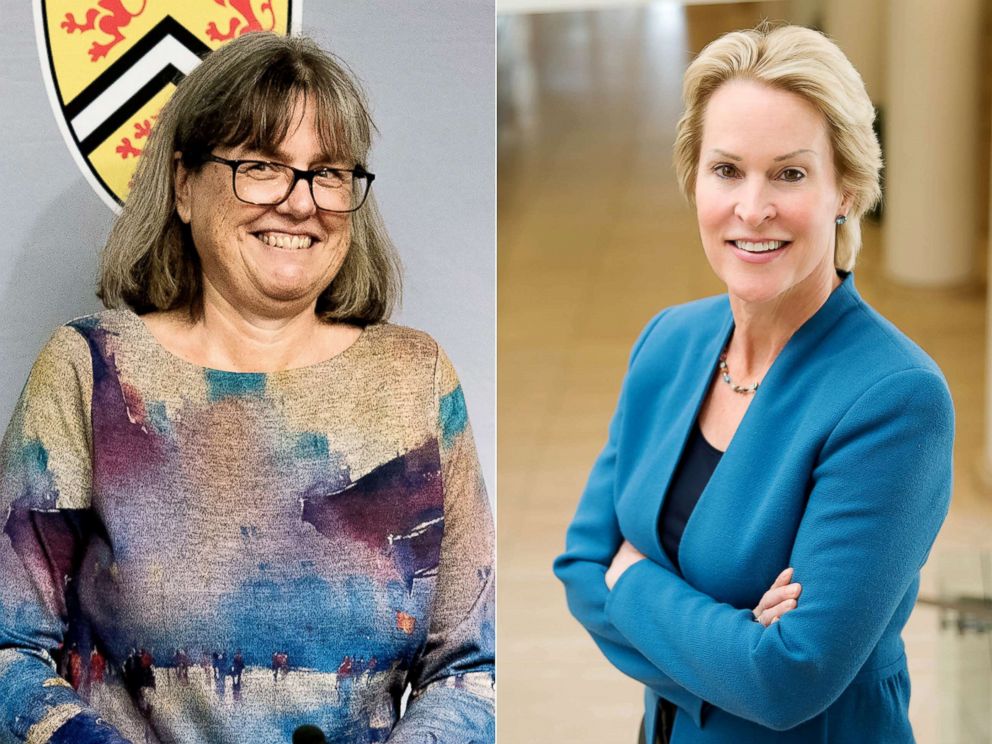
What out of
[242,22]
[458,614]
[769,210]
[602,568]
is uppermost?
[242,22]

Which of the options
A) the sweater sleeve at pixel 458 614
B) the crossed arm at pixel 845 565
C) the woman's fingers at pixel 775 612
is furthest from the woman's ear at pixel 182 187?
the woman's fingers at pixel 775 612

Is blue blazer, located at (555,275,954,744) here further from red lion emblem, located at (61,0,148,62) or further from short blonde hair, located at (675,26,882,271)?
red lion emblem, located at (61,0,148,62)

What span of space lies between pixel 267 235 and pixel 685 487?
0.99m

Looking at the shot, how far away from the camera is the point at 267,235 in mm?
2482

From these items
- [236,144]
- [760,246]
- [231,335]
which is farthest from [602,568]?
[236,144]

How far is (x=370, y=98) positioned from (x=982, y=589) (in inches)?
64.0

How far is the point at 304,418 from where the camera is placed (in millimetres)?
2555

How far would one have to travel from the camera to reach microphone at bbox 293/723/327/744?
100 inches

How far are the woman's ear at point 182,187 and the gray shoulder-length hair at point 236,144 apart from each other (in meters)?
0.01

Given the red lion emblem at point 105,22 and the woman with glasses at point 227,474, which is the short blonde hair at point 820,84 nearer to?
the woman with glasses at point 227,474

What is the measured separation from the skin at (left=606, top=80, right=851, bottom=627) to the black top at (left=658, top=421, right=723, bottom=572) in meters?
0.05

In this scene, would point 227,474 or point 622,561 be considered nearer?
point 622,561

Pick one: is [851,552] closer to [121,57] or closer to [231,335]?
[231,335]

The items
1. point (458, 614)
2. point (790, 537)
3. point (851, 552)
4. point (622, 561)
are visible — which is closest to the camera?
point (851, 552)
